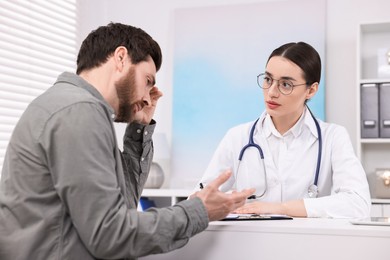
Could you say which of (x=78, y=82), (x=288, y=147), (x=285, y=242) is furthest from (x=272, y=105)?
(x=78, y=82)

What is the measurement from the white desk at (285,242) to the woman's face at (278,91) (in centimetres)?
82

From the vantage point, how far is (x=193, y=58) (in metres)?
3.96

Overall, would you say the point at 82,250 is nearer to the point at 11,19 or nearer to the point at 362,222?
the point at 362,222

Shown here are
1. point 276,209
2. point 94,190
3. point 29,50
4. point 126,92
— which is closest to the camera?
point 94,190

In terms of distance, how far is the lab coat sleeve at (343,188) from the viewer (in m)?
1.84

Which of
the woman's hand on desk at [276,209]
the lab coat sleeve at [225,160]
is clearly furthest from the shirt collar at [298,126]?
the woman's hand on desk at [276,209]

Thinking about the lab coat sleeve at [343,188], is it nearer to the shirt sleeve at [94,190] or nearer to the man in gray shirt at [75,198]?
the man in gray shirt at [75,198]

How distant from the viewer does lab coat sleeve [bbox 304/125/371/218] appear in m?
1.84

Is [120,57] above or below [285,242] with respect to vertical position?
above

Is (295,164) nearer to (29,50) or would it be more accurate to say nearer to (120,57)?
(120,57)

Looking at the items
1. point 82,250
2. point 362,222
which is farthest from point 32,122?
point 362,222

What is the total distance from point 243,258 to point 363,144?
2.30m

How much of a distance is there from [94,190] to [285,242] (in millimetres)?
523

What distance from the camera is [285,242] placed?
4.51 feet
